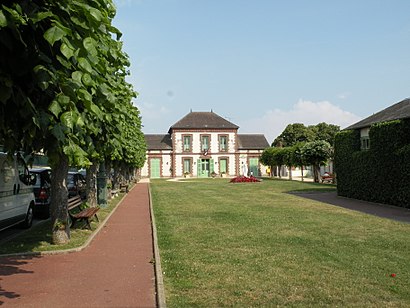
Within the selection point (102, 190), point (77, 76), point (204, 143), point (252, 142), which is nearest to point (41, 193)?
point (102, 190)

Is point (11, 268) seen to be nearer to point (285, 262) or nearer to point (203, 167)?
point (285, 262)

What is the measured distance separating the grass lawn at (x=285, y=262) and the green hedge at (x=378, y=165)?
14.6 feet

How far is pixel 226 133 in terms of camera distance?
64.5 m

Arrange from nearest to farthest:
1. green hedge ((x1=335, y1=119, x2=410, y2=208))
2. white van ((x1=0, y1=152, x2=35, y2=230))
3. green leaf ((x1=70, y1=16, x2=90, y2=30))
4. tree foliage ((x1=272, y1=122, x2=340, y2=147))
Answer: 1. green leaf ((x1=70, y1=16, x2=90, y2=30))
2. white van ((x1=0, y1=152, x2=35, y2=230))
3. green hedge ((x1=335, y1=119, x2=410, y2=208))
4. tree foliage ((x1=272, y1=122, x2=340, y2=147))

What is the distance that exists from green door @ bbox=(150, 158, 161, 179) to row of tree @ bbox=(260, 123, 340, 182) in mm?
15984

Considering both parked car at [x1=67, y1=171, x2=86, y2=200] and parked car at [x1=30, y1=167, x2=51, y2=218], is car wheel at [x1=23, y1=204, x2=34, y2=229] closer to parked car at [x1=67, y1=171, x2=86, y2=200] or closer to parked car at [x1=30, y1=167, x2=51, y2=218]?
parked car at [x1=30, y1=167, x2=51, y2=218]

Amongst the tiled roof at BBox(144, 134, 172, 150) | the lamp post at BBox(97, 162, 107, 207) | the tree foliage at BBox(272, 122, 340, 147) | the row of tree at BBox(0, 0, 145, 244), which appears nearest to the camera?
the row of tree at BBox(0, 0, 145, 244)

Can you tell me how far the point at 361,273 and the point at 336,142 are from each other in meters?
17.9

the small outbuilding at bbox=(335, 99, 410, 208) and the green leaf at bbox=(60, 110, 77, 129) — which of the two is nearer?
the green leaf at bbox=(60, 110, 77, 129)

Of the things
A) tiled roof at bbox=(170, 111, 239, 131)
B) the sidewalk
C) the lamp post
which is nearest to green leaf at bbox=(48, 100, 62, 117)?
the sidewalk

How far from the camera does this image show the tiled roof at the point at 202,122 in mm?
63969

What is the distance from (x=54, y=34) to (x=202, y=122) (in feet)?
203

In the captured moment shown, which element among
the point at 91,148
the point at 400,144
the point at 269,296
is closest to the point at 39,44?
the point at 91,148

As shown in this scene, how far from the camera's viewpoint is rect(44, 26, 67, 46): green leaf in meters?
3.21
